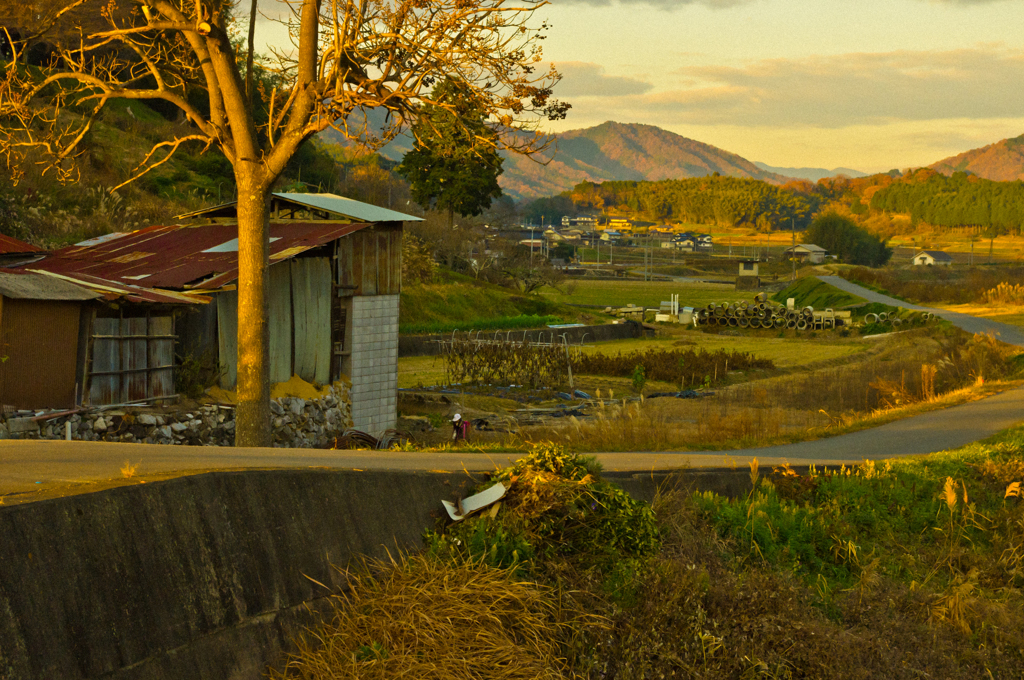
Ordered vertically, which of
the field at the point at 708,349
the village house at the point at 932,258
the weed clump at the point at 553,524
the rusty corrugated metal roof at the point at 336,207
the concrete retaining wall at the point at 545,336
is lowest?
the field at the point at 708,349

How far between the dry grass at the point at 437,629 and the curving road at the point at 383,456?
1.03 meters

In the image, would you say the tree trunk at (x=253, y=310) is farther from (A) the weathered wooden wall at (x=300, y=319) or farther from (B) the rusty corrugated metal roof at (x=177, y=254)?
(A) the weathered wooden wall at (x=300, y=319)

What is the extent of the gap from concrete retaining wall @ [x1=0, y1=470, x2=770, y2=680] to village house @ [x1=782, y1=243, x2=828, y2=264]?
128 metres

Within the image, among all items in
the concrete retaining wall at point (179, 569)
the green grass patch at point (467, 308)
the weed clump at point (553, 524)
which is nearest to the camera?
the concrete retaining wall at point (179, 569)

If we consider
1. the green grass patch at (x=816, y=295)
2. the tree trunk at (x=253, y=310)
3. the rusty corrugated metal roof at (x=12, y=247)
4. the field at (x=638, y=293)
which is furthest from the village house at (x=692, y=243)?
the tree trunk at (x=253, y=310)

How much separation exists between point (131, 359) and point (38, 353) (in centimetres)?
→ 157

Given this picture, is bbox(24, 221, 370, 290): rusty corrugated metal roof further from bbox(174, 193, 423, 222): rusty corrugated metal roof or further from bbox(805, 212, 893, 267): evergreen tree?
bbox(805, 212, 893, 267): evergreen tree

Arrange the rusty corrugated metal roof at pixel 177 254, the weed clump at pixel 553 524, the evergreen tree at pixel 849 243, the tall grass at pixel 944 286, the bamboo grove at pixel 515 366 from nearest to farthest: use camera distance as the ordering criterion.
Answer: the weed clump at pixel 553 524, the rusty corrugated metal roof at pixel 177 254, the bamboo grove at pixel 515 366, the tall grass at pixel 944 286, the evergreen tree at pixel 849 243

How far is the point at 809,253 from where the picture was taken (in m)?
133

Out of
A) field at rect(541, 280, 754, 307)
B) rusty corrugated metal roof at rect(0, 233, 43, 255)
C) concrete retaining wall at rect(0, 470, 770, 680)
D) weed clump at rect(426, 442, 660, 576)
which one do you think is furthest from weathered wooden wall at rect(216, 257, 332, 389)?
field at rect(541, 280, 754, 307)

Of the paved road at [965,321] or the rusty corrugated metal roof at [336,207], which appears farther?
the paved road at [965,321]

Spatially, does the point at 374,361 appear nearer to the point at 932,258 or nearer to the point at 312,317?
the point at 312,317

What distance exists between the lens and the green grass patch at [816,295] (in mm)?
64488

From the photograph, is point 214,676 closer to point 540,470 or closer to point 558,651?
point 558,651
